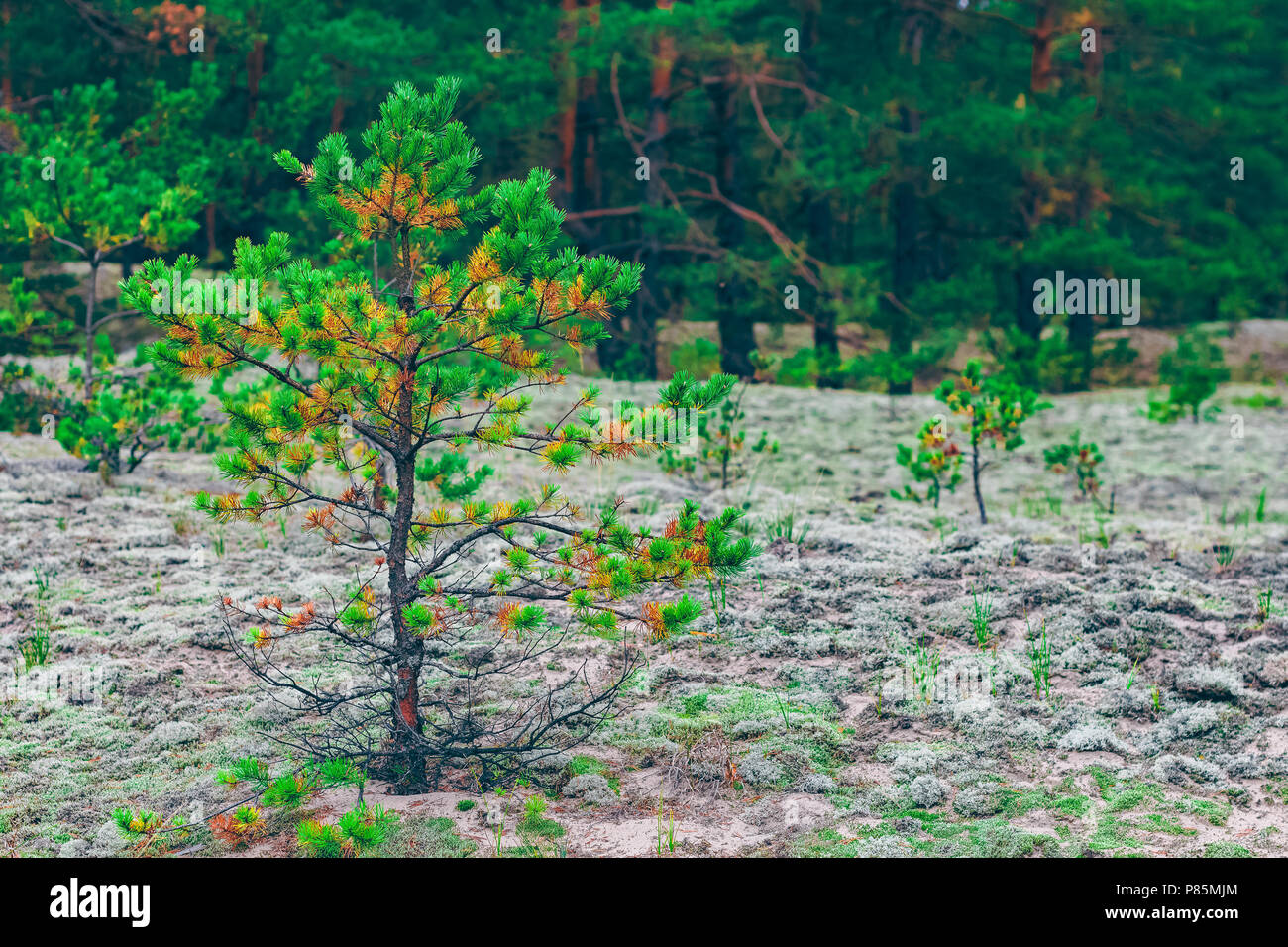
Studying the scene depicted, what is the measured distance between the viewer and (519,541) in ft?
21.7

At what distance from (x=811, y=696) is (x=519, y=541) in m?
2.52

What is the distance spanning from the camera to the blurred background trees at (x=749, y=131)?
44.3 feet

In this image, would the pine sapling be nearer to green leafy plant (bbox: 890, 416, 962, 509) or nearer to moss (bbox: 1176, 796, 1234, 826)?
green leafy plant (bbox: 890, 416, 962, 509)

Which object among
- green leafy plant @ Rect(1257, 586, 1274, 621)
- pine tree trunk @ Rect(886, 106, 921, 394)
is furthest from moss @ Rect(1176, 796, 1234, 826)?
pine tree trunk @ Rect(886, 106, 921, 394)

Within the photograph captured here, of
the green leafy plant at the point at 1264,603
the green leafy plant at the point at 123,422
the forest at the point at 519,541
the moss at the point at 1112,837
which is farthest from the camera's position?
the green leafy plant at the point at 123,422

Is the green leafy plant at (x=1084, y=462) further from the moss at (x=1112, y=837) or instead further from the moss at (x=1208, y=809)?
the moss at (x=1112, y=837)

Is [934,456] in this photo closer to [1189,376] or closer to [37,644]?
[37,644]

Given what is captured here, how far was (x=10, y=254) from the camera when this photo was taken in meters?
13.6

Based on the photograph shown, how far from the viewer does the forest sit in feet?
11.9

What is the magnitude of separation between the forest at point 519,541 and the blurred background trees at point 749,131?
0.41 feet

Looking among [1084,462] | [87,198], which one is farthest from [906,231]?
[87,198]

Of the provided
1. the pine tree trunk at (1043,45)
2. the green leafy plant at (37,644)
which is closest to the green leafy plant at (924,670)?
the green leafy plant at (37,644)
